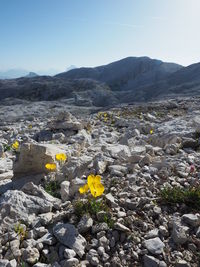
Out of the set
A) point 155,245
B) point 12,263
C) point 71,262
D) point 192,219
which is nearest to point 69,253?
point 71,262

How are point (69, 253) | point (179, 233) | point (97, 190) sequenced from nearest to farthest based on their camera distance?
point (69, 253)
point (179, 233)
point (97, 190)

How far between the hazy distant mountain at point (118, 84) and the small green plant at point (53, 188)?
46.3 m

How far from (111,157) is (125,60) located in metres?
142

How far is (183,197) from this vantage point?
4.49 meters

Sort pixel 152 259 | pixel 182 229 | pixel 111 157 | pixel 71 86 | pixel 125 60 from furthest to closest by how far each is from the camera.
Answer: pixel 125 60, pixel 71 86, pixel 111 157, pixel 182 229, pixel 152 259

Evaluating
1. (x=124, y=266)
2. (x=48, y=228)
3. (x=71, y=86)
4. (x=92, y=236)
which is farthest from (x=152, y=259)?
(x=71, y=86)

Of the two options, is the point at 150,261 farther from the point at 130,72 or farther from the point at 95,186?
the point at 130,72

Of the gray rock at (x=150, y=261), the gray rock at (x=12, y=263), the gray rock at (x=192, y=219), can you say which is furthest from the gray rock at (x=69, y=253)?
the gray rock at (x=192, y=219)

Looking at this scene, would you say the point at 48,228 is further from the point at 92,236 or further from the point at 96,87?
the point at 96,87

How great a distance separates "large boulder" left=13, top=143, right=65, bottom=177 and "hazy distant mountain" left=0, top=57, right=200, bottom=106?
150 feet

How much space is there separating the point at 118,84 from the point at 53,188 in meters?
114

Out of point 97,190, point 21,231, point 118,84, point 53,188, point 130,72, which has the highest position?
point 130,72

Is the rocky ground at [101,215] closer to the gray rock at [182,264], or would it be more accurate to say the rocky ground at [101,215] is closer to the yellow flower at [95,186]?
the gray rock at [182,264]

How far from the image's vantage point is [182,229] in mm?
3697
